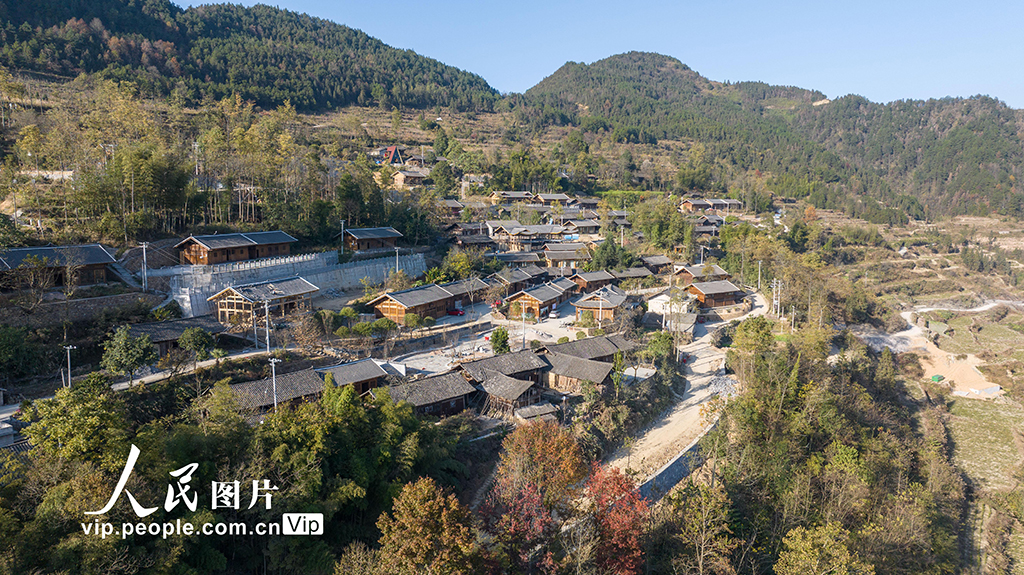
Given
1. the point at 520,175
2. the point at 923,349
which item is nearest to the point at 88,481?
the point at 923,349

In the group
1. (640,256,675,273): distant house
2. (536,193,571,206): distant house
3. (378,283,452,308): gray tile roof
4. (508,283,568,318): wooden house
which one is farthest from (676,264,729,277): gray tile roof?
(378,283,452,308): gray tile roof

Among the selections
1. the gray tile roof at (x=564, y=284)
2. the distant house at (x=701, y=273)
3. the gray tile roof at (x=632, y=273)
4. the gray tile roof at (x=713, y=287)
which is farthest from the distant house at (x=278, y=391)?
the distant house at (x=701, y=273)

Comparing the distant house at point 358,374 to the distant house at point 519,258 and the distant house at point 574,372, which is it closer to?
the distant house at point 574,372

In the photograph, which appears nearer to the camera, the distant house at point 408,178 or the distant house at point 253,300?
the distant house at point 253,300

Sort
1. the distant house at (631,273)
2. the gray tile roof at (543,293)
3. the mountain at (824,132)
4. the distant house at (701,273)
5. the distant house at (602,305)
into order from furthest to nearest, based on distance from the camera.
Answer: the mountain at (824,132)
the distant house at (701,273)
the distant house at (631,273)
the gray tile roof at (543,293)
the distant house at (602,305)

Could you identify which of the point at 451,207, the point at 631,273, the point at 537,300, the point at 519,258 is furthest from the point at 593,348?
the point at 451,207

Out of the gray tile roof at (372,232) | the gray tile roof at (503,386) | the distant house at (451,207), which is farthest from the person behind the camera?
the distant house at (451,207)
